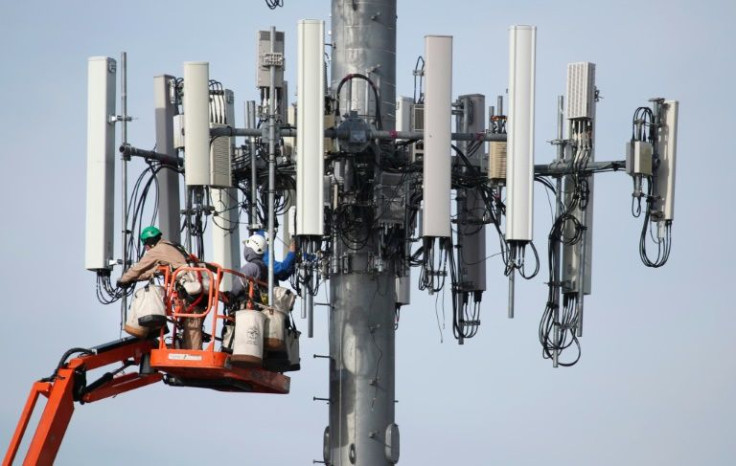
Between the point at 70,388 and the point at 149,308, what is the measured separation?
1.99 m

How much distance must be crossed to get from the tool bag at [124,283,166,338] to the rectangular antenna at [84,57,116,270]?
3.63 m

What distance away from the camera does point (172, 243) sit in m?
52.5

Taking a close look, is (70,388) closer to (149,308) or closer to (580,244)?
(149,308)

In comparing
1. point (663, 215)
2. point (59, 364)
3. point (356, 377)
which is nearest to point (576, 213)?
point (663, 215)

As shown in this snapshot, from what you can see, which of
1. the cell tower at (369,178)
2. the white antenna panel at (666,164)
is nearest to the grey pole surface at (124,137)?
the cell tower at (369,178)

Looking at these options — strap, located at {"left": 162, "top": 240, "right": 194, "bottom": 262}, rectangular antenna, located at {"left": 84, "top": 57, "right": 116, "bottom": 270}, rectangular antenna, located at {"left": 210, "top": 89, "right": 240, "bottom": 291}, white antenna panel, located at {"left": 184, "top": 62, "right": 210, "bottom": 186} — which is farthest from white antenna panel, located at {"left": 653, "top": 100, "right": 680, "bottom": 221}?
rectangular antenna, located at {"left": 84, "top": 57, "right": 116, "bottom": 270}

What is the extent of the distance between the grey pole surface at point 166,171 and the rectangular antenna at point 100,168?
7.02ft

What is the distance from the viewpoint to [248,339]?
51.1 m

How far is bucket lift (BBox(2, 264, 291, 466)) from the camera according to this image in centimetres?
5078

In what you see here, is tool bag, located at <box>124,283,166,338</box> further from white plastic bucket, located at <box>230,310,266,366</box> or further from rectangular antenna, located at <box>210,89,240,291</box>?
rectangular antenna, located at <box>210,89,240,291</box>

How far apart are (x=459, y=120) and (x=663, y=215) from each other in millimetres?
4424

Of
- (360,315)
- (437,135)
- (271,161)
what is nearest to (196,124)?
(271,161)

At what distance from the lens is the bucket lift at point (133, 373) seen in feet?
167

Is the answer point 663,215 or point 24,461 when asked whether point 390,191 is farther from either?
point 24,461
